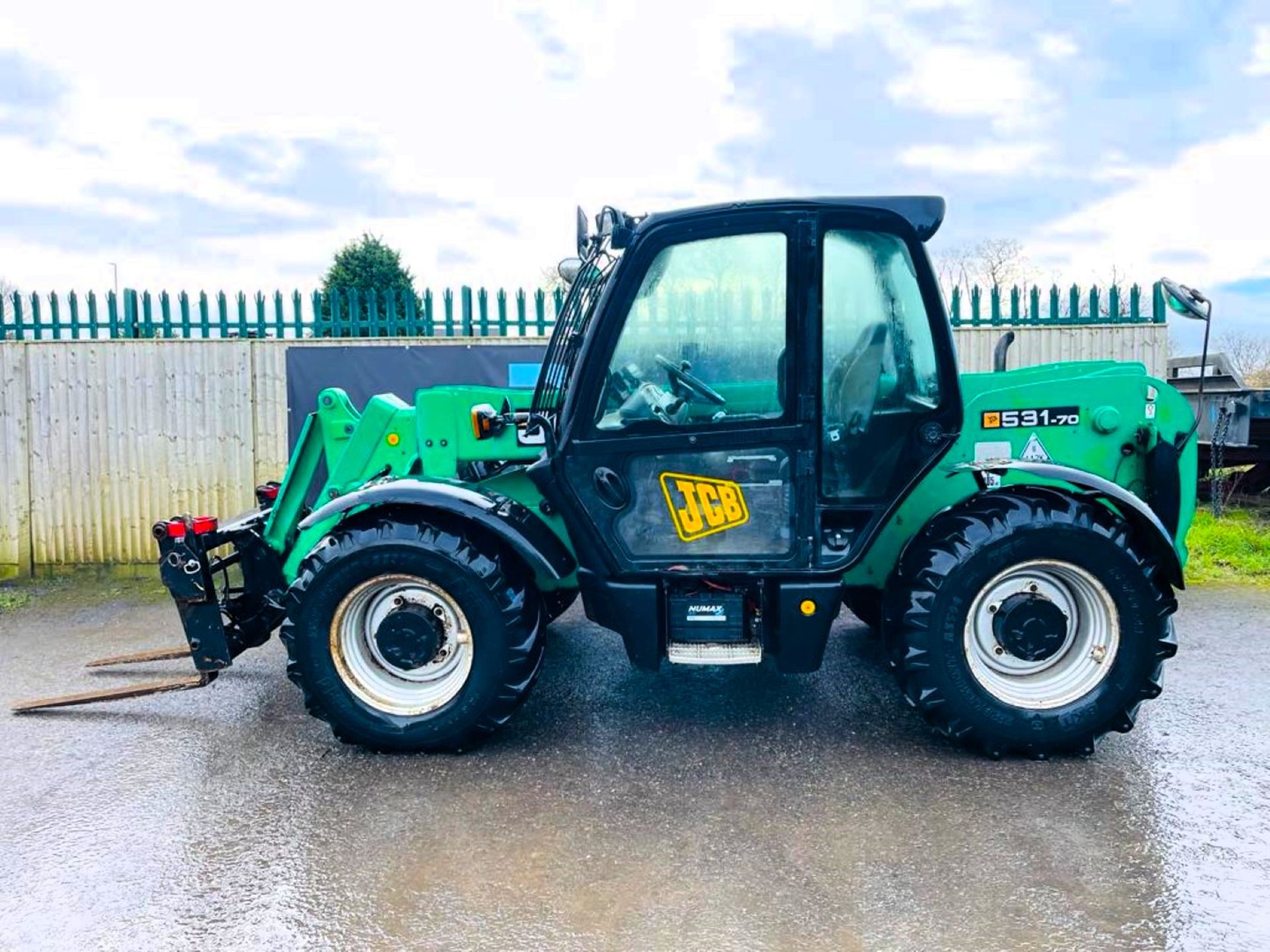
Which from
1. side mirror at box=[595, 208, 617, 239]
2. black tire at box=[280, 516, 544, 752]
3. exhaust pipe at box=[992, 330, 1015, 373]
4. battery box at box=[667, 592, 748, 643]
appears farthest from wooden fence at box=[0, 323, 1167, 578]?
battery box at box=[667, 592, 748, 643]

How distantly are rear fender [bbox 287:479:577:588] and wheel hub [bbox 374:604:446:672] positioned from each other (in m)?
0.47

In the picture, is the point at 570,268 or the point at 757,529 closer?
the point at 757,529

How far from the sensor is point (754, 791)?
3.70 metres

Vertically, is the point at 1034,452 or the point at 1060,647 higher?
the point at 1034,452

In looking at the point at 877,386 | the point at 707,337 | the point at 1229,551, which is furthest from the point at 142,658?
the point at 1229,551

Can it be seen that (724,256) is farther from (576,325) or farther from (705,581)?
(705,581)

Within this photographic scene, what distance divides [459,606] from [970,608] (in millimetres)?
2189

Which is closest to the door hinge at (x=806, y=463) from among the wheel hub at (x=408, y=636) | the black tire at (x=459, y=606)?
the black tire at (x=459, y=606)

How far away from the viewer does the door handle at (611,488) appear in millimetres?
4004

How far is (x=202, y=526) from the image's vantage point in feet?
15.1

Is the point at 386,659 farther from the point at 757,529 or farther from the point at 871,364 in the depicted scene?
the point at 871,364

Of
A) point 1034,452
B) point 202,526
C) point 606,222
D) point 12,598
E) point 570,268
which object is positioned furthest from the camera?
point 12,598

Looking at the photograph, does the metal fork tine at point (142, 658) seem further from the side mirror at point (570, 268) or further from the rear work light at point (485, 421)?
the side mirror at point (570, 268)

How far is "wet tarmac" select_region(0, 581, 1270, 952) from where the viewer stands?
2.83 m
